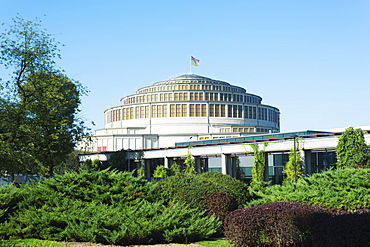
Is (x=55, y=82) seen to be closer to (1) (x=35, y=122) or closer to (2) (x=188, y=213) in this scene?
(1) (x=35, y=122)

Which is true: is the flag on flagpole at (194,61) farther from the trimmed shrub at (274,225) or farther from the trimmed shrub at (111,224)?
the trimmed shrub at (274,225)

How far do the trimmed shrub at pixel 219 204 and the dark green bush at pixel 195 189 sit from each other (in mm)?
188

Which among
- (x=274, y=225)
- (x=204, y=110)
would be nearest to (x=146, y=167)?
(x=204, y=110)

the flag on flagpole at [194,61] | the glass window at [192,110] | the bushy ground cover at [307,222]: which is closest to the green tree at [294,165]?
the bushy ground cover at [307,222]

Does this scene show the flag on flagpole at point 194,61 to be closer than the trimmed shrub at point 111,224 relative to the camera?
No

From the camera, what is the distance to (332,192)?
55.2ft

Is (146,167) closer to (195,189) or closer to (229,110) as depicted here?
(229,110)

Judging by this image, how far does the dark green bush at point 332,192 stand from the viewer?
16.2m

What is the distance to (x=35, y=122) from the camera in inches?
1233

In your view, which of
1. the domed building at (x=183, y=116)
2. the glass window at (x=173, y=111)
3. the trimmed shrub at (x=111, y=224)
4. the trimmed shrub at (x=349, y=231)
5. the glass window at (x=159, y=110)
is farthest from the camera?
the glass window at (x=159, y=110)

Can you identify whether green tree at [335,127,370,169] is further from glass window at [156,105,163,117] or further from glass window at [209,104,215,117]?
glass window at [156,105,163,117]

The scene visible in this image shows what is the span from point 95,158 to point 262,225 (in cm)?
7165

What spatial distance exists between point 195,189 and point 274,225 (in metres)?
4.55

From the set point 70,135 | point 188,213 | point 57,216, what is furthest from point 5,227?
point 70,135
